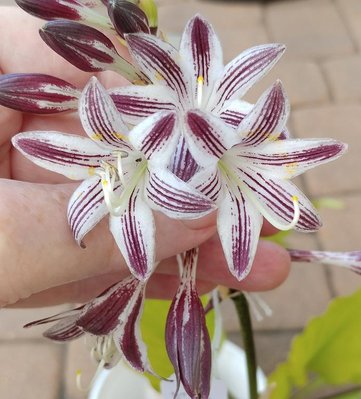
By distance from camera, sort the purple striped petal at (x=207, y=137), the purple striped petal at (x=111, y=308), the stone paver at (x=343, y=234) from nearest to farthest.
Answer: the purple striped petal at (x=207, y=137) → the purple striped petal at (x=111, y=308) → the stone paver at (x=343, y=234)

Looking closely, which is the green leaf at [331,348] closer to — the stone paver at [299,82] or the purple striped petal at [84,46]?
the purple striped petal at [84,46]

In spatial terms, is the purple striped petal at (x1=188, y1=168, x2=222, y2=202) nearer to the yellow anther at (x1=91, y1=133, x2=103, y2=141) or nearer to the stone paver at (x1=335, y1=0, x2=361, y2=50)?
the yellow anther at (x1=91, y1=133, x2=103, y2=141)

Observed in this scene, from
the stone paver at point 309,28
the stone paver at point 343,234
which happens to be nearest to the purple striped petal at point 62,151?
the stone paver at point 343,234

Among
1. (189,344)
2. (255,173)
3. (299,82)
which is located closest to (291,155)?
(255,173)

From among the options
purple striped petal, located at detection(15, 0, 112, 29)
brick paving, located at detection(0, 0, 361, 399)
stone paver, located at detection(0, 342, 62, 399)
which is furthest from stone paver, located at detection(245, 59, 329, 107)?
purple striped petal, located at detection(15, 0, 112, 29)

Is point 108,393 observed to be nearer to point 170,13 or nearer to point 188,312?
point 188,312

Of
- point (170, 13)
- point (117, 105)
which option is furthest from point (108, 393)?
point (170, 13)
